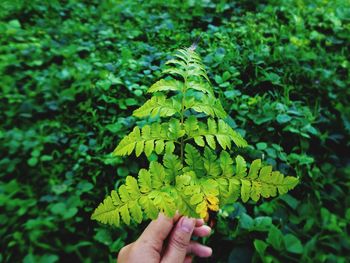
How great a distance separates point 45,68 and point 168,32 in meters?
1.47

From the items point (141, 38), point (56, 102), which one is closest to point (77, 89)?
point (56, 102)

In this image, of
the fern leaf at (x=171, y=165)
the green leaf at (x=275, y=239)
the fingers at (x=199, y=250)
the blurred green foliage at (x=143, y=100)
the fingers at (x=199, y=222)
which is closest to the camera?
the fern leaf at (x=171, y=165)

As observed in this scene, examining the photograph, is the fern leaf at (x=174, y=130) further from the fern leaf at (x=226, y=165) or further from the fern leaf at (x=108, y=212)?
the fern leaf at (x=108, y=212)

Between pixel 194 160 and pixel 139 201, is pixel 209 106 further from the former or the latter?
pixel 139 201

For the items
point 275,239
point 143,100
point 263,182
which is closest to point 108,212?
point 263,182

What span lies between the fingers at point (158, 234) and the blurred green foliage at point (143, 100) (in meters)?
0.63

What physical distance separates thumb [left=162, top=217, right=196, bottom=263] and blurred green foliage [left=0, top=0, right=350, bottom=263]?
0.63 metres

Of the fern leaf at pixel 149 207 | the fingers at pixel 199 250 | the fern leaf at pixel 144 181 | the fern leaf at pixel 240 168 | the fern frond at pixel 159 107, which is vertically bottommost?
the fingers at pixel 199 250

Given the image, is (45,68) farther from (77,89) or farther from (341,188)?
(341,188)

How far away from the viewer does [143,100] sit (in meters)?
2.99

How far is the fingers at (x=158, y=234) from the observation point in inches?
62.7

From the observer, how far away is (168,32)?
388 cm

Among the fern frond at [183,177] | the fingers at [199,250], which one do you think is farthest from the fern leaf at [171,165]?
the fingers at [199,250]

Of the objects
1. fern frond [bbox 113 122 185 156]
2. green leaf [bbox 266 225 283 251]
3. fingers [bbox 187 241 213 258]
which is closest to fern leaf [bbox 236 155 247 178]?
fern frond [bbox 113 122 185 156]
